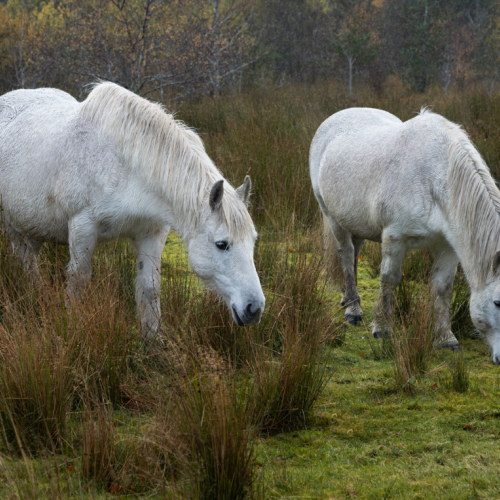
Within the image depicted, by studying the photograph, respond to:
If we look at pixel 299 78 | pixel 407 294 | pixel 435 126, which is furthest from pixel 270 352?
pixel 299 78

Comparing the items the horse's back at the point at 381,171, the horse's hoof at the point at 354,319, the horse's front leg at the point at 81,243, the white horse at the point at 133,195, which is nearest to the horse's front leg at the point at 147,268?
the white horse at the point at 133,195

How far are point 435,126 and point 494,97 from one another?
20.0ft

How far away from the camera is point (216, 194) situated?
3051 mm

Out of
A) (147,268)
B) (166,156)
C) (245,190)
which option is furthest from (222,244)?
(147,268)

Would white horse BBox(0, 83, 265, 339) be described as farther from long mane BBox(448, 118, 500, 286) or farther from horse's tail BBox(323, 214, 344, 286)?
horse's tail BBox(323, 214, 344, 286)

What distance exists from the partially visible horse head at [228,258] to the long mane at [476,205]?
1.41m

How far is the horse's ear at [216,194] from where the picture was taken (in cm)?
300

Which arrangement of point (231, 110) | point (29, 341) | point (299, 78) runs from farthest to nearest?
1. point (299, 78)
2. point (231, 110)
3. point (29, 341)

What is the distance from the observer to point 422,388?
130 inches

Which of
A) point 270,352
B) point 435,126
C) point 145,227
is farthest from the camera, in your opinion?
point 435,126

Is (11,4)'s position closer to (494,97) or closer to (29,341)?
(494,97)

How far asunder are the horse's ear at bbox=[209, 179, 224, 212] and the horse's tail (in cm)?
221

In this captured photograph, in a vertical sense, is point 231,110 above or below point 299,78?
below

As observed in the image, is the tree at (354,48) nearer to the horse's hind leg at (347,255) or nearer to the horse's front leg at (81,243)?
the horse's hind leg at (347,255)
